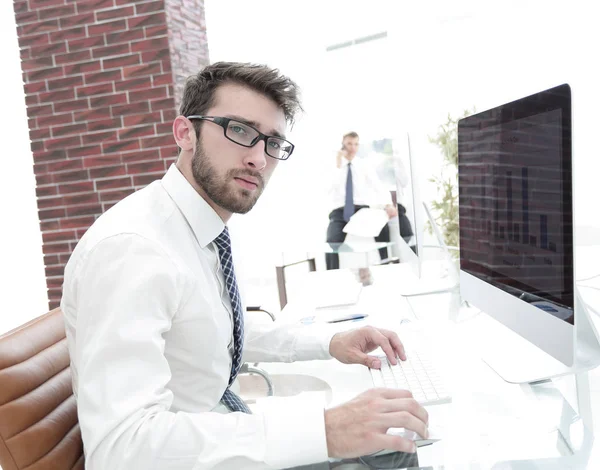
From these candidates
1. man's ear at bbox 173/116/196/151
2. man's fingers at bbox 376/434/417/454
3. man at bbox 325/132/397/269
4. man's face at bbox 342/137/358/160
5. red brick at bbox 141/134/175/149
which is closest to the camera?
man's fingers at bbox 376/434/417/454

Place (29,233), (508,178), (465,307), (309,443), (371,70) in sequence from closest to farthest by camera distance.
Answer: (309,443), (508,178), (465,307), (29,233), (371,70)

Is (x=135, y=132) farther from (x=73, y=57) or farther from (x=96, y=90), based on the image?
(x=73, y=57)

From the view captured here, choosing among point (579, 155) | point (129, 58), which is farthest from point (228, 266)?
point (579, 155)

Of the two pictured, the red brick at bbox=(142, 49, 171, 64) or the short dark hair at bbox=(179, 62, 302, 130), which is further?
the red brick at bbox=(142, 49, 171, 64)

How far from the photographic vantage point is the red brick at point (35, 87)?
11.2 ft

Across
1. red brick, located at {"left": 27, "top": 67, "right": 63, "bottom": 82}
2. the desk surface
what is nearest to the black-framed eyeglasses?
the desk surface

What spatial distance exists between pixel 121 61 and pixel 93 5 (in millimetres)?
375

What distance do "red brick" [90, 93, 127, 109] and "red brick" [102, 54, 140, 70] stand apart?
0.43 ft

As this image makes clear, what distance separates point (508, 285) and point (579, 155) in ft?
16.8

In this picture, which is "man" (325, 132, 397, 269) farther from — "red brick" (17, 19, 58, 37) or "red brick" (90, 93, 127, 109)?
"red brick" (17, 19, 58, 37)

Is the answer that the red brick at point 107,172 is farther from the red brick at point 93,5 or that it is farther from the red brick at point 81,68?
the red brick at point 93,5

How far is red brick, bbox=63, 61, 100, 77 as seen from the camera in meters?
3.33

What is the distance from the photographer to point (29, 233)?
550 centimetres

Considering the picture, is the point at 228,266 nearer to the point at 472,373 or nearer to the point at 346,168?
the point at 472,373
